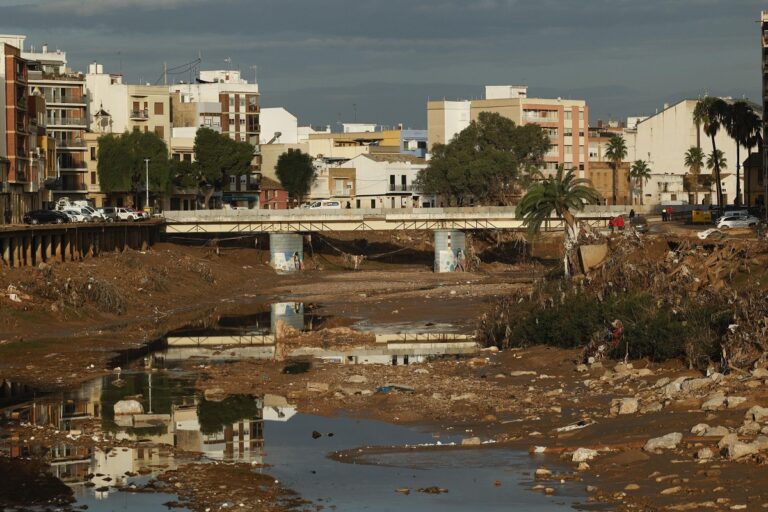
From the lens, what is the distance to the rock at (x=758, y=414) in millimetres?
32938

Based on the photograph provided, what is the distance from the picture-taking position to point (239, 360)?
187 ft

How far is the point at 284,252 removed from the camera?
121 metres

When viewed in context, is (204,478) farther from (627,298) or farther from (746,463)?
(627,298)

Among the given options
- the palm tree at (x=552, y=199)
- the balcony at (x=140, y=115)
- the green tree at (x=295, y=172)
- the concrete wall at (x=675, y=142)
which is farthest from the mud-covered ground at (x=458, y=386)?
the concrete wall at (x=675, y=142)

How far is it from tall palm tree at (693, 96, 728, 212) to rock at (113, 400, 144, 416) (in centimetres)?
9454

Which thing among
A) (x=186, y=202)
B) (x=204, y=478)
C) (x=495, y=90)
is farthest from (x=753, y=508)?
(x=495, y=90)

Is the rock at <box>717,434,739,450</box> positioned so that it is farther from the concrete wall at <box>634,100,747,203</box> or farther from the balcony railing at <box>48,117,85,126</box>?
the concrete wall at <box>634,100,747,203</box>

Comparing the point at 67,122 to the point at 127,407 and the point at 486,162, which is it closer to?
the point at 486,162

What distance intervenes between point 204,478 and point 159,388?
16231 millimetres

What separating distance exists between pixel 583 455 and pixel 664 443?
182 centimetres

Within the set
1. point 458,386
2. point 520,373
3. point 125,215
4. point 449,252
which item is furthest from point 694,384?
point 125,215

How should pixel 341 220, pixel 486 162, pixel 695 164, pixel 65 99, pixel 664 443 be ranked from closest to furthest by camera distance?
pixel 664 443, pixel 341 220, pixel 65 99, pixel 486 162, pixel 695 164

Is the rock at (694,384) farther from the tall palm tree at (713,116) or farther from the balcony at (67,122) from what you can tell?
the balcony at (67,122)

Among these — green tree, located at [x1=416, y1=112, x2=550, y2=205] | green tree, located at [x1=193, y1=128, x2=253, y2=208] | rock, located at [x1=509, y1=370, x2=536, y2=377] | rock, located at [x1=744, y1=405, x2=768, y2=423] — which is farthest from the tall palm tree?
rock, located at [x1=744, y1=405, x2=768, y2=423]
